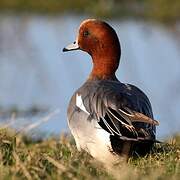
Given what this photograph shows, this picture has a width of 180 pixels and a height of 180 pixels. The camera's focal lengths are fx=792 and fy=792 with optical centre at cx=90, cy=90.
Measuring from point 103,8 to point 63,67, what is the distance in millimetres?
7585

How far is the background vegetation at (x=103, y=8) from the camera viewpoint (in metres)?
20.2

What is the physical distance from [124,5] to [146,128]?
1755cm

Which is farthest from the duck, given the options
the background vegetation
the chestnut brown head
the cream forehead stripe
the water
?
the background vegetation

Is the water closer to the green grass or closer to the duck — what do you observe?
the duck

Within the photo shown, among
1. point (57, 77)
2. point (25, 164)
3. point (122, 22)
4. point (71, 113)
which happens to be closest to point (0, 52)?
point (57, 77)

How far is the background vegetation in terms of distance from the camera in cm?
2020

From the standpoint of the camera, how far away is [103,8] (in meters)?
20.4

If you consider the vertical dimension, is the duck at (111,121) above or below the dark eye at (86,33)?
below

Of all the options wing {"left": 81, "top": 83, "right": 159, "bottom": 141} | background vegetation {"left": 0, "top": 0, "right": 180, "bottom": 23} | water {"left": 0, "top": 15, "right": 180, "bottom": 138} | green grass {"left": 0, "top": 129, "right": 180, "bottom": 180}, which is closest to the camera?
green grass {"left": 0, "top": 129, "right": 180, "bottom": 180}

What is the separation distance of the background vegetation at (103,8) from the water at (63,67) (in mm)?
2032

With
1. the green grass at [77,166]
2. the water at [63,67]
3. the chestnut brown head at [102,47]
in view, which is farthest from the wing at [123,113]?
the water at [63,67]

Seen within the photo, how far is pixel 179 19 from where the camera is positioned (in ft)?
65.2

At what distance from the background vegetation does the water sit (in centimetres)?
203

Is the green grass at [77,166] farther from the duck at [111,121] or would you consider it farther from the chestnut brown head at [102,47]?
the chestnut brown head at [102,47]
